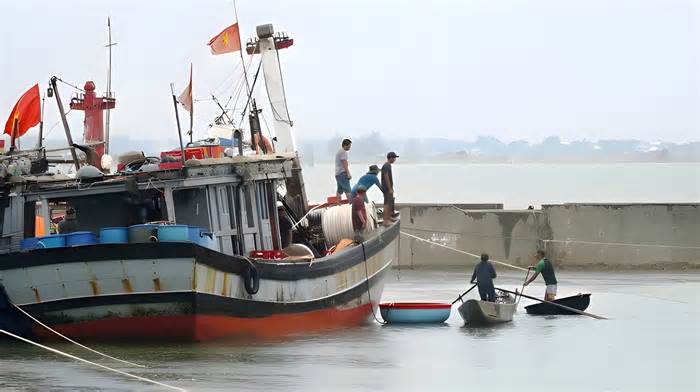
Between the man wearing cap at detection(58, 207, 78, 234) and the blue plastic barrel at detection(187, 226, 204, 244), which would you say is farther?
the man wearing cap at detection(58, 207, 78, 234)

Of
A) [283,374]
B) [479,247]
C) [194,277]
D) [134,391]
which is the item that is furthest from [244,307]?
[479,247]

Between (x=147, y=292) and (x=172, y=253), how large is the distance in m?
0.81

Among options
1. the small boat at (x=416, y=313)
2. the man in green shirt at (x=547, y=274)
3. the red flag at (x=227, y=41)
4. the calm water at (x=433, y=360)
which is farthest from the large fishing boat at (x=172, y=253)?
the man in green shirt at (x=547, y=274)

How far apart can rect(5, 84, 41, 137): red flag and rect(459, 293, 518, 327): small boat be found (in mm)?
8206

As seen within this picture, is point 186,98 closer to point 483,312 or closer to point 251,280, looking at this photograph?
point 251,280

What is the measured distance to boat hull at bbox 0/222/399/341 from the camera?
838 inches

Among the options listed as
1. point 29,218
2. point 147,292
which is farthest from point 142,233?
point 29,218

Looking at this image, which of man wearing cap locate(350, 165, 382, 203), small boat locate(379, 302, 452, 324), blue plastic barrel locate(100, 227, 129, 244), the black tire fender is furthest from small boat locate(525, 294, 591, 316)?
blue plastic barrel locate(100, 227, 129, 244)

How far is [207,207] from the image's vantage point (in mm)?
23547

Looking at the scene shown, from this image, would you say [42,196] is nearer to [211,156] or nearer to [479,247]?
[211,156]

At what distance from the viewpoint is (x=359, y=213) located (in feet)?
86.6

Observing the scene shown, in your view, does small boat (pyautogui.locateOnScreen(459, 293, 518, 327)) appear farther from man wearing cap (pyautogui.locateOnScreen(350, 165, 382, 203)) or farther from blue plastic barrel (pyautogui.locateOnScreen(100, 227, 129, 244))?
blue plastic barrel (pyautogui.locateOnScreen(100, 227, 129, 244))

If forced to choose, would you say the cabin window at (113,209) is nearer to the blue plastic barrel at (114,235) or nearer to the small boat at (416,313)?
the blue plastic barrel at (114,235)

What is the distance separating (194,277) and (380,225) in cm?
850
